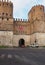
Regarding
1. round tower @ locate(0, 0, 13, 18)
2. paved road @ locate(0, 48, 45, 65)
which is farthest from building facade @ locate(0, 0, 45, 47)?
paved road @ locate(0, 48, 45, 65)

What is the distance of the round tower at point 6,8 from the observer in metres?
62.6

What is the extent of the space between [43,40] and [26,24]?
735cm

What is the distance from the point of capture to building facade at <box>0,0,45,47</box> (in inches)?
2307

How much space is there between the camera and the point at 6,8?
6294 centimetres

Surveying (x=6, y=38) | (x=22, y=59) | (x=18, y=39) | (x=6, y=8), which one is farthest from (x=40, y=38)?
(x=22, y=59)

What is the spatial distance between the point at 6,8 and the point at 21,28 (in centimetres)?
744

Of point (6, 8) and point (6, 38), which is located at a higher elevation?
point (6, 8)

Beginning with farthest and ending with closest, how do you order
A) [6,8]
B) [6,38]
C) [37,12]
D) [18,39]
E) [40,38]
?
[6,8], [37,12], [18,39], [6,38], [40,38]

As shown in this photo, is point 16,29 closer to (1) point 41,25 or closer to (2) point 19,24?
(2) point 19,24

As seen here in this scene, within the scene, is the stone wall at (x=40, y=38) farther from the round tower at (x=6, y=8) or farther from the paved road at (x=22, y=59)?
the paved road at (x=22, y=59)

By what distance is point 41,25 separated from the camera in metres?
58.9

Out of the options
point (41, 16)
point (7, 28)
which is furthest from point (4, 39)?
point (41, 16)

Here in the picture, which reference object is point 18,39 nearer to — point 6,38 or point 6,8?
point 6,38

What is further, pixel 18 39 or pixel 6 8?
pixel 6 8
